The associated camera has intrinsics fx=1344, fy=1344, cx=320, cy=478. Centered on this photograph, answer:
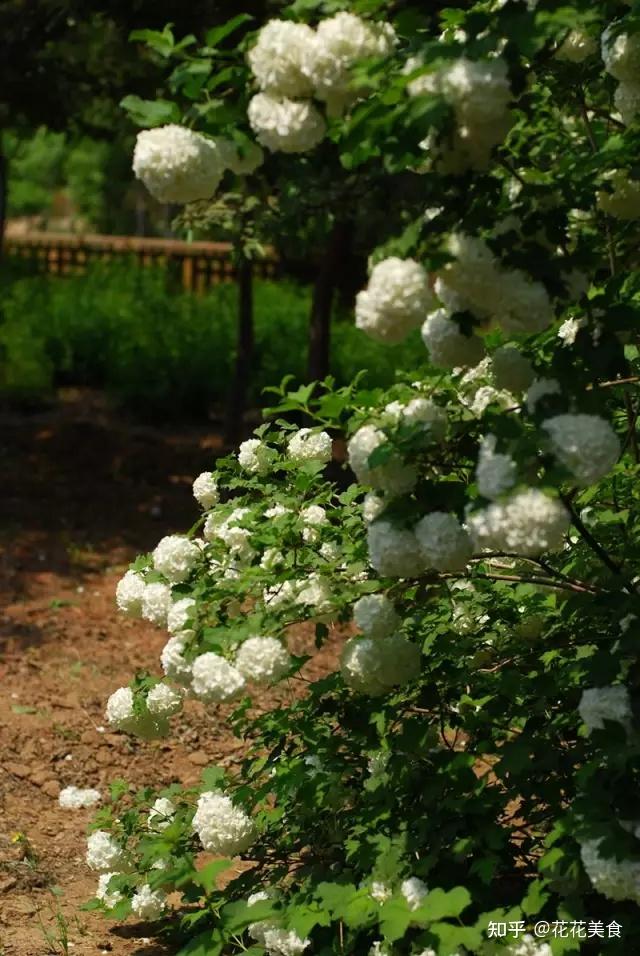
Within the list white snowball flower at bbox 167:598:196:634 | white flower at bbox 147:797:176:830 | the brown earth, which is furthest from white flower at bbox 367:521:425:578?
white flower at bbox 147:797:176:830

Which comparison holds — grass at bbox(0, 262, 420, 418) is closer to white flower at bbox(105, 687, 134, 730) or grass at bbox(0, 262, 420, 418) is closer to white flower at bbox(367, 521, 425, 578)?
white flower at bbox(105, 687, 134, 730)

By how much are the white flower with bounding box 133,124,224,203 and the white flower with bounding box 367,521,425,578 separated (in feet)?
2.41

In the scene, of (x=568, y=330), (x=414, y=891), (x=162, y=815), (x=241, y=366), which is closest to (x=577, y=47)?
(x=568, y=330)

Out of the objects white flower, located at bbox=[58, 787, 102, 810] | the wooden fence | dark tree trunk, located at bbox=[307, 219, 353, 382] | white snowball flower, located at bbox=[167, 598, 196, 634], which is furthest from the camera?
the wooden fence

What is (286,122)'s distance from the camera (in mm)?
2459

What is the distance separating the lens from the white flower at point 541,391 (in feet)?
8.30

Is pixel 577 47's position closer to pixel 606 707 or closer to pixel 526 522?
pixel 526 522

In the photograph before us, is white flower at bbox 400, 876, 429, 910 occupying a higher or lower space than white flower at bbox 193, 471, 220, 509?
lower

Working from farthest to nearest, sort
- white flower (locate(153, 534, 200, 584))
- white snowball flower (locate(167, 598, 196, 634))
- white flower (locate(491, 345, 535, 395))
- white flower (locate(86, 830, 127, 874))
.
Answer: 1. white flower (locate(86, 830, 127, 874))
2. white flower (locate(153, 534, 200, 584))
3. white snowball flower (locate(167, 598, 196, 634))
4. white flower (locate(491, 345, 535, 395))

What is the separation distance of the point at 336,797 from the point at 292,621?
1.69 feet

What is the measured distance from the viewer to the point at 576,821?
9.04ft

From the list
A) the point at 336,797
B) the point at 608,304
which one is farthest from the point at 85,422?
the point at 608,304

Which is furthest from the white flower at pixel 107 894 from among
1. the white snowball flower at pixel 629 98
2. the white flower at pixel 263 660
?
the white snowball flower at pixel 629 98

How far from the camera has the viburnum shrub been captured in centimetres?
241
